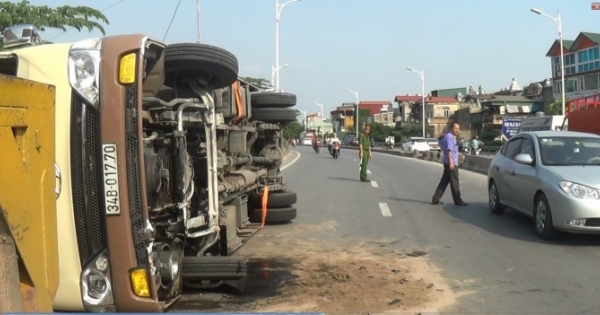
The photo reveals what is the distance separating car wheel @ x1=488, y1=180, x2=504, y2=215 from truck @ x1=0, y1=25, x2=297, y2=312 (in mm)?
7047

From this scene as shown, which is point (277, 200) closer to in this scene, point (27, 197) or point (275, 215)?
point (275, 215)

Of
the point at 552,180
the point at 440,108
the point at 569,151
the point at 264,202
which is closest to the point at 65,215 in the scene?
the point at 264,202

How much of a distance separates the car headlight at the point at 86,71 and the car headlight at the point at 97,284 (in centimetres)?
101

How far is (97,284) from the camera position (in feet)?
14.6

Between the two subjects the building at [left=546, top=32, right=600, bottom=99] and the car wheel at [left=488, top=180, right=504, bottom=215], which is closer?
the car wheel at [left=488, top=180, right=504, bottom=215]

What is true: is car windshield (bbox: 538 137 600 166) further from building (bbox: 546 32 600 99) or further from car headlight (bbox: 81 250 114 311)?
building (bbox: 546 32 600 99)

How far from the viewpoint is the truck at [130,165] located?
4391 mm

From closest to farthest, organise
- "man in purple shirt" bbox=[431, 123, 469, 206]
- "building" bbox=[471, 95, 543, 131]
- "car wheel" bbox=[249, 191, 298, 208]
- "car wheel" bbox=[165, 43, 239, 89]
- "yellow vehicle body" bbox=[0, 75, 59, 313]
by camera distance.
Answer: "yellow vehicle body" bbox=[0, 75, 59, 313] < "car wheel" bbox=[165, 43, 239, 89] < "car wheel" bbox=[249, 191, 298, 208] < "man in purple shirt" bbox=[431, 123, 469, 206] < "building" bbox=[471, 95, 543, 131]

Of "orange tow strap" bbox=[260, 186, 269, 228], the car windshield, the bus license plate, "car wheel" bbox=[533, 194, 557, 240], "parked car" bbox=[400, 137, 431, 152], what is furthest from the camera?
"parked car" bbox=[400, 137, 431, 152]

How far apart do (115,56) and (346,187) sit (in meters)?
14.6

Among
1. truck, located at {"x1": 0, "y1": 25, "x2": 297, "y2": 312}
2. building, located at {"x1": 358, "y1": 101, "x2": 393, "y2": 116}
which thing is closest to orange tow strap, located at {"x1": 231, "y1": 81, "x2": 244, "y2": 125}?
truck, located at {"x1": 0, "y1": 25, "x2": 297, "y2": 312}

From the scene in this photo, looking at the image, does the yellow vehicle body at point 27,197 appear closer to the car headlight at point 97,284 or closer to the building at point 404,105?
the car headlight at point 97,284

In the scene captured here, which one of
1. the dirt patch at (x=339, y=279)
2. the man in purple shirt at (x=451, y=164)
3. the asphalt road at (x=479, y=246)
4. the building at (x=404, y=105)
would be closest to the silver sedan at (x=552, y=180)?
the asphalt road at (x=479, y=246)

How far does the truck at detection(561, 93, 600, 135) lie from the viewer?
62.5 feet
